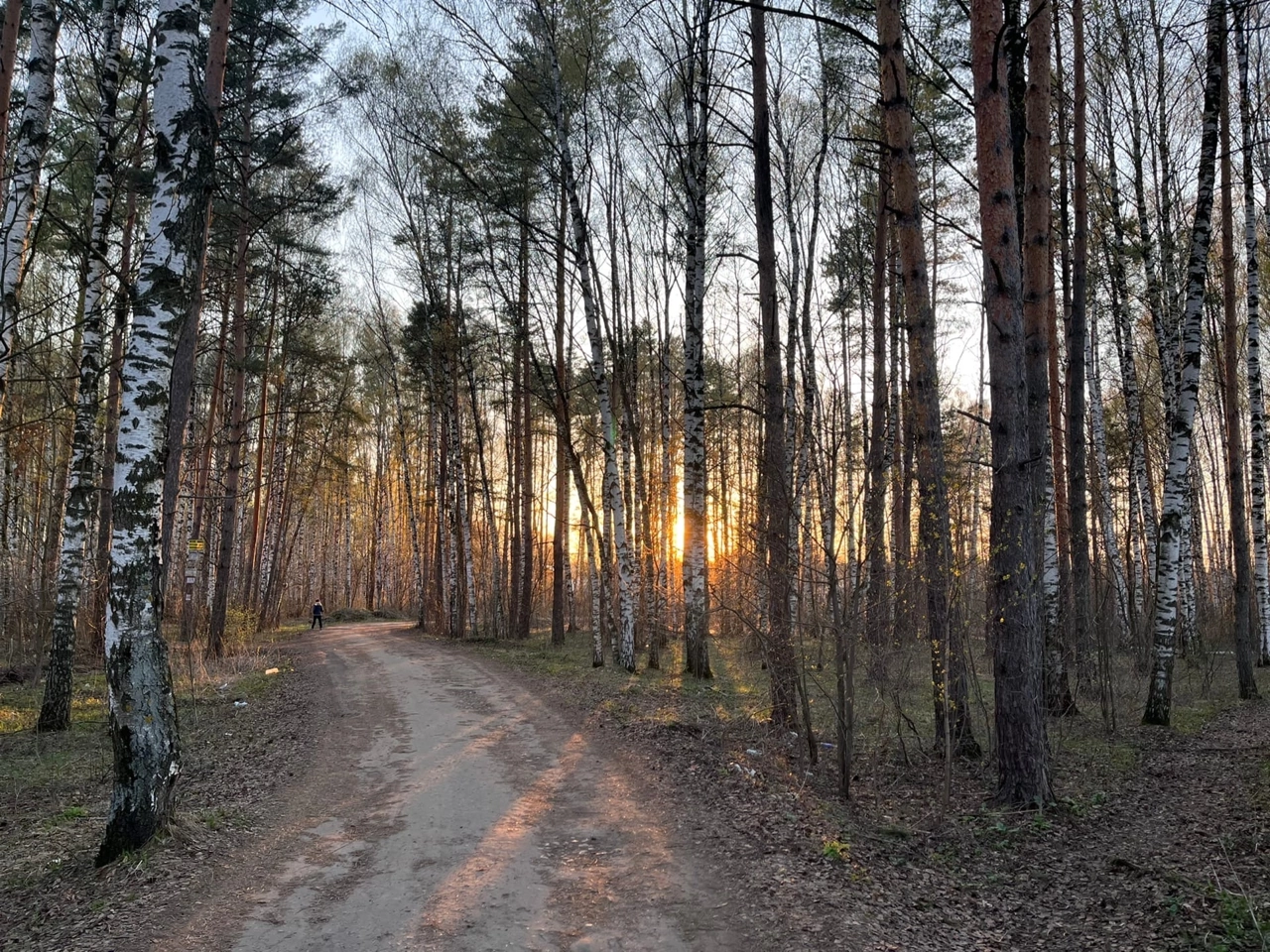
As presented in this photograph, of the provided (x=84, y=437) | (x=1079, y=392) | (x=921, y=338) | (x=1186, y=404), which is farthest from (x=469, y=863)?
(x=1079, y=392)

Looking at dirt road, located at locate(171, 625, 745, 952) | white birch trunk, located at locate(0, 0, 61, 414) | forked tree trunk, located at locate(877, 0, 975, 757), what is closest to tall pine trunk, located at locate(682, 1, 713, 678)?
dirt road, located at locate(171, 625, 745, 952)

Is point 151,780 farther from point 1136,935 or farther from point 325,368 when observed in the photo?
point 325,368

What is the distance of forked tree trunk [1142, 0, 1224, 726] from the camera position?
→ 31.3 ft

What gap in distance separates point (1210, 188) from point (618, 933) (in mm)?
11250

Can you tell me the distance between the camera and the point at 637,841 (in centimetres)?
577

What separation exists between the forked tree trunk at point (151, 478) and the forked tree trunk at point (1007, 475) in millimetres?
6596

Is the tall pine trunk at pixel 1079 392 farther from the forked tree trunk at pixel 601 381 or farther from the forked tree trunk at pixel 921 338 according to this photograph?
the forked tree trunk at pixel 601 381

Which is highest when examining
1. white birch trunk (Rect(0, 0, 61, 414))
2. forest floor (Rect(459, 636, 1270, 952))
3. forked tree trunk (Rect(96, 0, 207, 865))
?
white birch trunk (Rect(0, 0, 61, 414))

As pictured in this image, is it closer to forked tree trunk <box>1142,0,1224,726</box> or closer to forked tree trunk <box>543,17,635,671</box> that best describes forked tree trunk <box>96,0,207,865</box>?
forked tree trunk <box>543,17,635,671</box>

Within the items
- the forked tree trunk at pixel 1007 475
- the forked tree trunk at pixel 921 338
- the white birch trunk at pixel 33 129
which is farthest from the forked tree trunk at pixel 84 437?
the forked tree trunk at pixel 1007 475

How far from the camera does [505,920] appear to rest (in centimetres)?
439

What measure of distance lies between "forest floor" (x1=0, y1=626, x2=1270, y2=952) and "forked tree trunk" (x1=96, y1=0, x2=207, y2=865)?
53 cm

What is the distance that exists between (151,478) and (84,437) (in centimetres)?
531

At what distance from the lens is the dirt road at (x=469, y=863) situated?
426 centimetres
